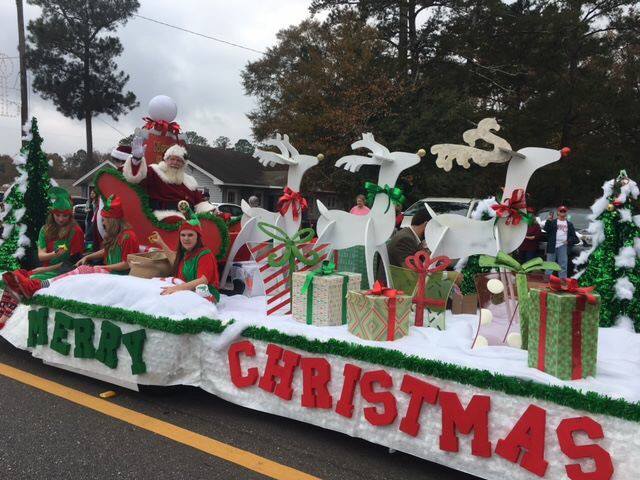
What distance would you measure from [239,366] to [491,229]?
6.09 ft

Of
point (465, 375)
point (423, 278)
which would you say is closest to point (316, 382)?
point (465, 375)

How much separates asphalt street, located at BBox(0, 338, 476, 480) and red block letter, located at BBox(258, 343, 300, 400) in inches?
11.2

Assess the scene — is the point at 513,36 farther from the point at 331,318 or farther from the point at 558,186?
the point at 331,318

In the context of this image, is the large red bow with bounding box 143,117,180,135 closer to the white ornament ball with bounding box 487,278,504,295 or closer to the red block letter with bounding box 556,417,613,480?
the white ornament ball with bounding box 487,278,504,295

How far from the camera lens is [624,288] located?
3.54m

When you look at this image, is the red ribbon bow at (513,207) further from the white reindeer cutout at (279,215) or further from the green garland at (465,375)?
the white reindeer cutout at (279,215)

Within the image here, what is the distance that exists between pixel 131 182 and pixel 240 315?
203 centimetres

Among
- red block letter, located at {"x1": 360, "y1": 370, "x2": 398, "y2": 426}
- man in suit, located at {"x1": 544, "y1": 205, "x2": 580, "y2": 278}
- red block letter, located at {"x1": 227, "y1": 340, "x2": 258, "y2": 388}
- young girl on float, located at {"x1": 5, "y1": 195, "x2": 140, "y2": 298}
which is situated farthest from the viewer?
man in suit, located at {"x1": 544, "y1": 205, "x2": 580, "y2": 278}

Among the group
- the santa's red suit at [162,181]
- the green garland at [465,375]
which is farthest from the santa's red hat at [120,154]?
the green garland at [465,375]

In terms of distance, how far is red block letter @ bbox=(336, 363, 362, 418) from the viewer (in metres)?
2.86

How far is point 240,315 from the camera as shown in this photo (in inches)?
143

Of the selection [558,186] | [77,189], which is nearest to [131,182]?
[558,186]

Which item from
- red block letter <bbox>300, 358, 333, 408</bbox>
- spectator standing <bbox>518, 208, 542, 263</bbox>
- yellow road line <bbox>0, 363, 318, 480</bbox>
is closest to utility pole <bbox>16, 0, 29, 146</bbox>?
yellow road line <bbox>0, 363, 318, 480</bbox>

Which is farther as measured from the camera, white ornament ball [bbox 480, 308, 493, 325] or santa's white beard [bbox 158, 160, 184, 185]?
santa's white beard [bbox 158, 160, 184, 185]
